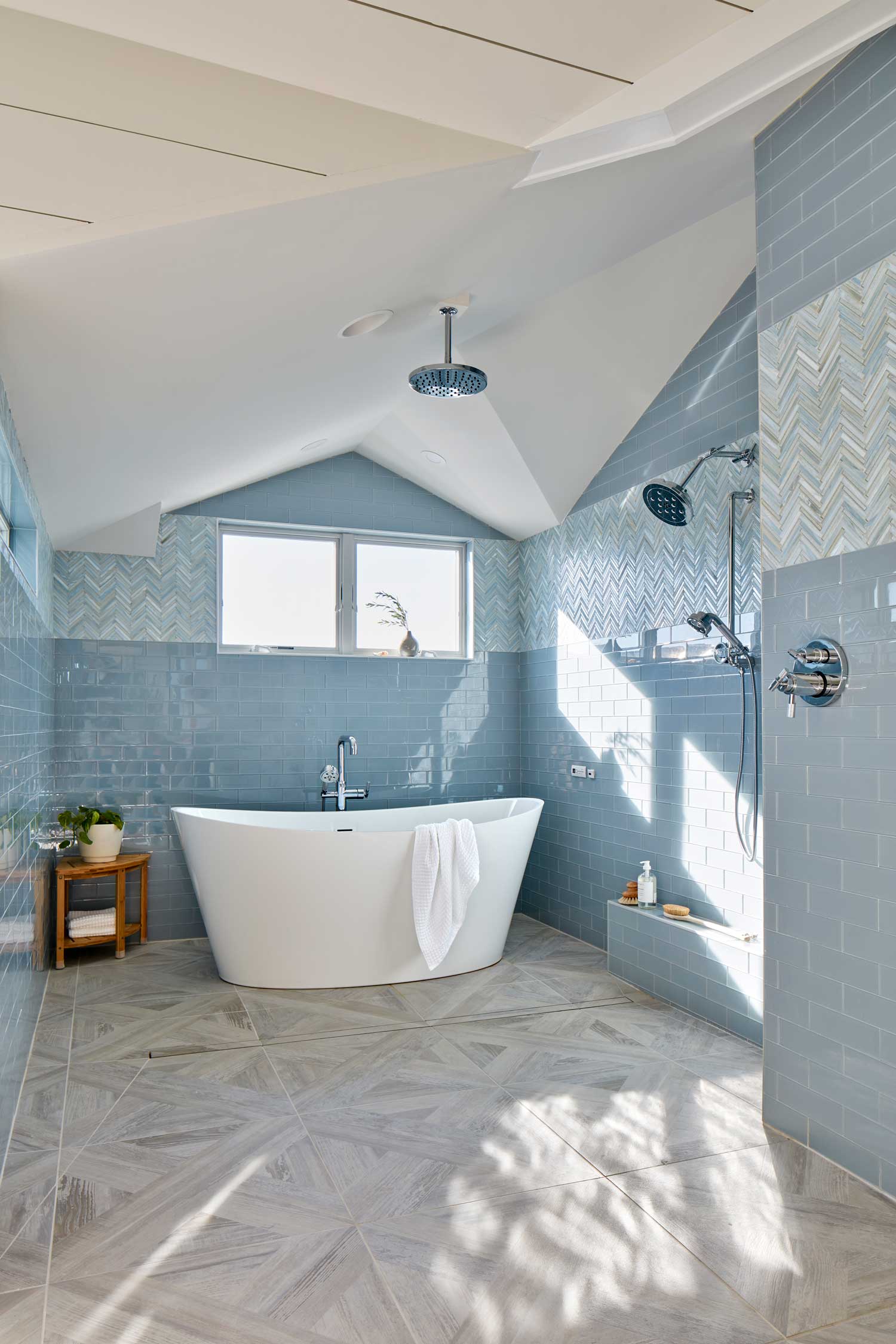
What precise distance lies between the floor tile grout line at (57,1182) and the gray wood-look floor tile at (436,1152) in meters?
0.71

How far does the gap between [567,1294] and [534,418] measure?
3.84 meters

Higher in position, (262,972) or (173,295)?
(173,295)

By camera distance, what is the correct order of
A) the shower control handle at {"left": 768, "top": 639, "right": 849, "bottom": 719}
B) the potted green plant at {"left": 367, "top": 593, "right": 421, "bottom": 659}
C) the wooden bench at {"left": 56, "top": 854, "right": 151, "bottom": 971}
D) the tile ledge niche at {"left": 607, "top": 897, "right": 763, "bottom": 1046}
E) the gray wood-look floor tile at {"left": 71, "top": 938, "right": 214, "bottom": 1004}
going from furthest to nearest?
the potted green plant at {"left": 367, "top": 593, "right": 421, "bottom": 659} → the wooden bench at {"left": 56, "top": 854, "right": 151, "bottom": 971} → the gray wood-look floor tile at {"left": 71, "top": 938, "right": 214, "bottom": 1004} → the tile ledge niche at {"left": 607, "top": 897, "right": 763, "bottom": 1046} → the shower control handle at {"left": 768, "top": 639, "right": 849, "bottom": 719}

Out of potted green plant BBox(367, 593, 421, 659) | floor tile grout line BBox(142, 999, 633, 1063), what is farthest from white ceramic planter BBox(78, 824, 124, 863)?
potted green plant BBox(367, 593, 421, 659)

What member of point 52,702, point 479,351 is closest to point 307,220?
point 479,351

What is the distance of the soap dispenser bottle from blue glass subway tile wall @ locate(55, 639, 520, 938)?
1777mm

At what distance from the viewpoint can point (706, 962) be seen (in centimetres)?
371

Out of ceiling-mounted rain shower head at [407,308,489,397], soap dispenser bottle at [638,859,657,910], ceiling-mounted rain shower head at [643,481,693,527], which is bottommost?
soap dispenser bottle at [638,859,657,910]

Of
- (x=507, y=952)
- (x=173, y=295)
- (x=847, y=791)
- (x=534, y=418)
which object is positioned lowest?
(x=507, y=952)

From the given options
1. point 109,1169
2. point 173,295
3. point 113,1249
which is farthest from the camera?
point 109,1169

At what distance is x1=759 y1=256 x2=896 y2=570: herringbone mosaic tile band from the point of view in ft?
7.84

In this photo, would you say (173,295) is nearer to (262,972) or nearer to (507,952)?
(262,972)

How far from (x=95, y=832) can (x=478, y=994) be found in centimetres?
220

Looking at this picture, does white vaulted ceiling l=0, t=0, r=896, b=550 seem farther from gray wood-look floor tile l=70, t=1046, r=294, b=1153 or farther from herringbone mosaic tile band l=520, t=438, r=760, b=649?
gray wood-look floor tile l=70, t=1046, r=294, b=1153
